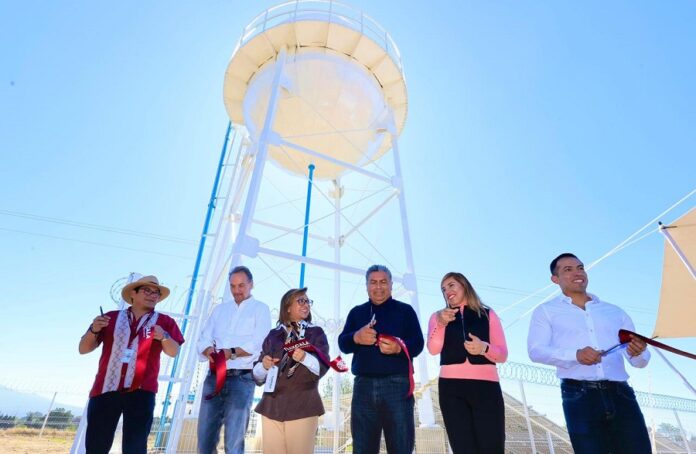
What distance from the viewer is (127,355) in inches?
122

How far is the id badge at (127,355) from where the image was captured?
120 inches

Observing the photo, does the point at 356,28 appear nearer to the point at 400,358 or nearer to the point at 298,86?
the point at 298,86

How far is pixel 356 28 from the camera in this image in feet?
26.7

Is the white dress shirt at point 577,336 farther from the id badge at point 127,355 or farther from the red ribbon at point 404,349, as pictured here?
the id badge at point 127,355

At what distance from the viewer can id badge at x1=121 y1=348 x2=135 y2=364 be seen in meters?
3.06

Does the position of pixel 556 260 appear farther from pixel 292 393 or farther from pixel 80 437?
pixel 80 437

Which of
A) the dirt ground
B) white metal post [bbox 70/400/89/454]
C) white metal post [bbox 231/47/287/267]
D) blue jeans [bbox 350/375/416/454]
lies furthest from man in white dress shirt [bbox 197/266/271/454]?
the dirt ground

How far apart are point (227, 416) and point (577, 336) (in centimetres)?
260

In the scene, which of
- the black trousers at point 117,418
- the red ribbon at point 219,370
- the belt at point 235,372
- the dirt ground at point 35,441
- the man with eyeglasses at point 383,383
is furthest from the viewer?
the dirt ground at point 35,441

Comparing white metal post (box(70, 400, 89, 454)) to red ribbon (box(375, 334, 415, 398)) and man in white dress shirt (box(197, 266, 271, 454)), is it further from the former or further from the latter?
red ribbon (box(375, 334, 415, 398))

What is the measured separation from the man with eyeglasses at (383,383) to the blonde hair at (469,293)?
0.42m

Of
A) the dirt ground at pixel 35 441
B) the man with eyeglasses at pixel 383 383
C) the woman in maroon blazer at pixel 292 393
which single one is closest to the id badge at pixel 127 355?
the woman in maroon blazer at pixel 292 393

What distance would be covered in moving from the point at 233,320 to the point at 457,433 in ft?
6.60

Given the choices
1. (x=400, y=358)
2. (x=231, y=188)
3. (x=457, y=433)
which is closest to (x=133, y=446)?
(x=400, y=358)
